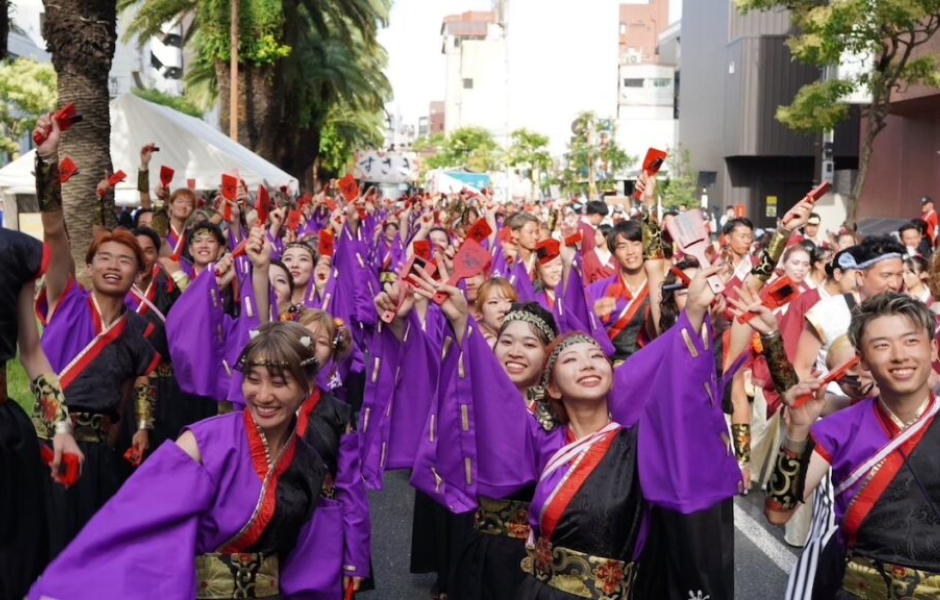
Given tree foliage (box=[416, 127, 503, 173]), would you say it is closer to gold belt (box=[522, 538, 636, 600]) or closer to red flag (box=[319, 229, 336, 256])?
red flag (box=[319, 229, 336, 256])

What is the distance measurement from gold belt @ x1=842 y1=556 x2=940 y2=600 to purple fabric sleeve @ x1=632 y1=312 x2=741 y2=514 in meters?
0.53

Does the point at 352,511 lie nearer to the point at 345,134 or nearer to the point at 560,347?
the point at 560,347

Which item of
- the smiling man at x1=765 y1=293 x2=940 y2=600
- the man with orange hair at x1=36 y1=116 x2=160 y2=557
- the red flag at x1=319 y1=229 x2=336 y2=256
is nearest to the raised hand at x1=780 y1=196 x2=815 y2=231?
the smiling man at x1=765 y1=293 x2=940 y2=600

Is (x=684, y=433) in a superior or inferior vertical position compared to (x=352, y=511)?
superior

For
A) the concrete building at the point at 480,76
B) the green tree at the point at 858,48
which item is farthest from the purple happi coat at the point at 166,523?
the concrete building at the point at 480,76

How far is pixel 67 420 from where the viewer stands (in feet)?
13.7

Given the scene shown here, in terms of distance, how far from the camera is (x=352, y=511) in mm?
4617

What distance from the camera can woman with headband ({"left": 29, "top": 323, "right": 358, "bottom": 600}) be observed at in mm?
3381

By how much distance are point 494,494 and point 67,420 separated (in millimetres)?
1513

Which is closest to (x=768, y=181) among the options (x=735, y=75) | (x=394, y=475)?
(x=735, y=75)

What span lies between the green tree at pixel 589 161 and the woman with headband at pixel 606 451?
1405 inches

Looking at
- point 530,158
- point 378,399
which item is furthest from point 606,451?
point 530,158

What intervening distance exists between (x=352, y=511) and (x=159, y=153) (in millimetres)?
12575

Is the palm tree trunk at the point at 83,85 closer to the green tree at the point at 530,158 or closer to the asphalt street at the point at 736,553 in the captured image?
the asphalt street at the point at 736,553
